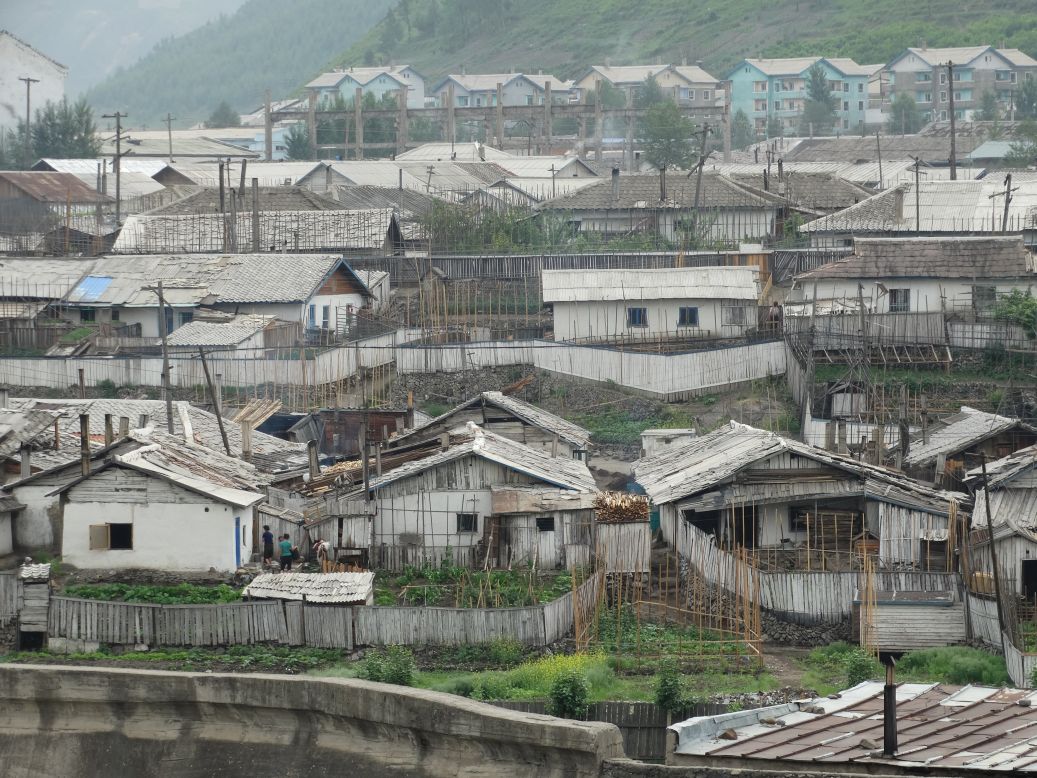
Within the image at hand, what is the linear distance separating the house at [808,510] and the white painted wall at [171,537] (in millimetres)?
6099

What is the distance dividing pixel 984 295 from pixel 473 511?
690 inches

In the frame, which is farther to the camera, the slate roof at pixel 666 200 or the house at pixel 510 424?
the slate roof at pixel 666 200

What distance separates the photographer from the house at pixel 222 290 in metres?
42.1

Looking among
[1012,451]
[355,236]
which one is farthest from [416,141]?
[1012,451]

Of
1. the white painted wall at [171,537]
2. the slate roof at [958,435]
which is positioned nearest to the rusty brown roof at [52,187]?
the white painted wall at [171,537]

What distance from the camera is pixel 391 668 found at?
1966 centimetres

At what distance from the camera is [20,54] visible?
3570 inches

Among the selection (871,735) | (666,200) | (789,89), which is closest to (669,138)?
(666,200)

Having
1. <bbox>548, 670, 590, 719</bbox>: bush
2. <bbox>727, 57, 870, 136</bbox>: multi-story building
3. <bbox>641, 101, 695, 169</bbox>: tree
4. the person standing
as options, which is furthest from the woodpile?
<bbox>727, 57, 870, 136</bbox>: multi-story building

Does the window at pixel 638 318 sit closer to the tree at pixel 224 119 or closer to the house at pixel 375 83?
the house at pixel 375 83

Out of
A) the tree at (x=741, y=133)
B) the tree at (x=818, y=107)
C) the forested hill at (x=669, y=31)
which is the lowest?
the tree at (x=741, y=133)

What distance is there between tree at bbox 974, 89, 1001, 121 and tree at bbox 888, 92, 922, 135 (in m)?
3.62

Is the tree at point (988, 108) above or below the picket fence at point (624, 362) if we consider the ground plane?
above

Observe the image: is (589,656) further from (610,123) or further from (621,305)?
(610,123)
